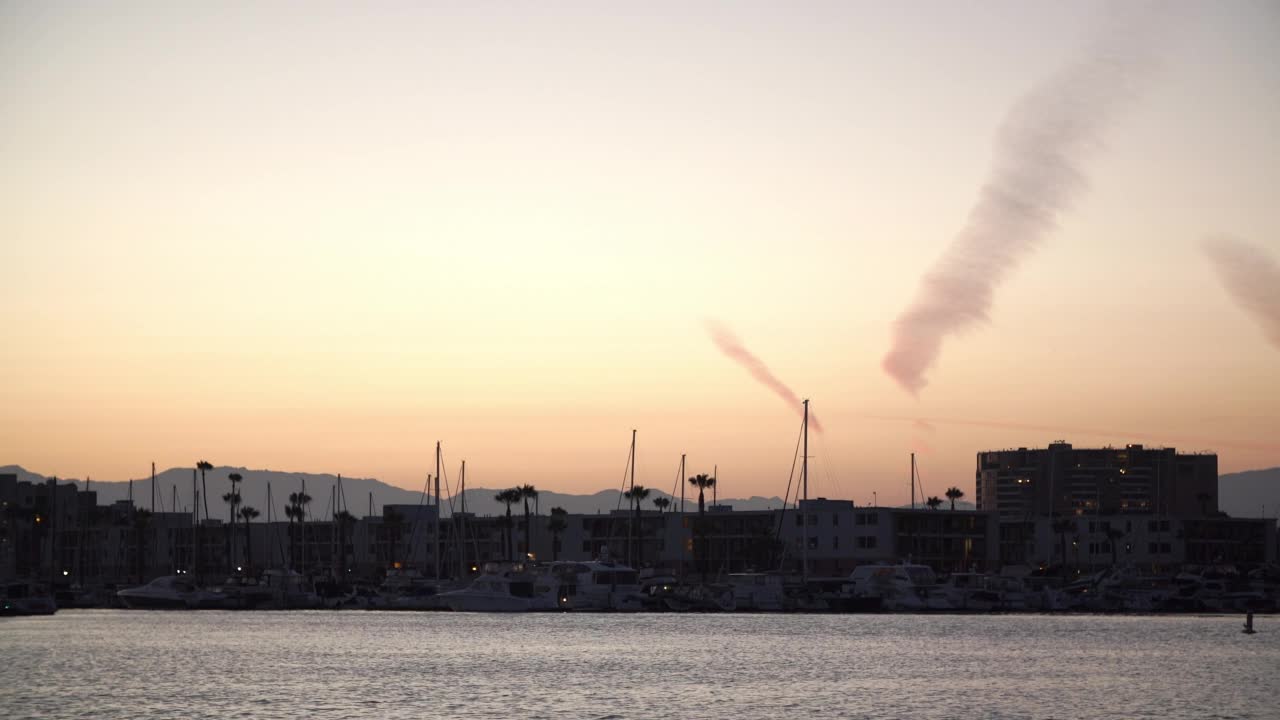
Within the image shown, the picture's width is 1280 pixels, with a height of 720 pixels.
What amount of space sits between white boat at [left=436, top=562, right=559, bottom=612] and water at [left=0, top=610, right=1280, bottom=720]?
9.26 metres

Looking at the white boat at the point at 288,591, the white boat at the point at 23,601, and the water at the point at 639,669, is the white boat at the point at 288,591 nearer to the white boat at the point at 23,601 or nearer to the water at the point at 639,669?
the white boat at the point at 23,601

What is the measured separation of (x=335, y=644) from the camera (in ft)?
371

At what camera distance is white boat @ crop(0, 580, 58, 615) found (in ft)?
479

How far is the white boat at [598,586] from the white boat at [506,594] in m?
1.49

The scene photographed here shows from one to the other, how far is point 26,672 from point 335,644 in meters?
30.2

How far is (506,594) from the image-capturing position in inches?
6122

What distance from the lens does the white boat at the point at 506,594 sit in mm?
154500

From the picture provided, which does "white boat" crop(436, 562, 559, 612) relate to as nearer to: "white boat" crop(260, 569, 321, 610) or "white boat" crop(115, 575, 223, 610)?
"white boat" crop(260, 569, 321, 610)

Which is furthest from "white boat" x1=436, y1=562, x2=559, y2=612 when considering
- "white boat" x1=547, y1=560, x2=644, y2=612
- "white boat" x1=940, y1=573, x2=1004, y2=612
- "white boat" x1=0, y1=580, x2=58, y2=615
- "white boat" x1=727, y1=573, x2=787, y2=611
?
"white boat" x1=940, y1=573, x2=1004, y2=612

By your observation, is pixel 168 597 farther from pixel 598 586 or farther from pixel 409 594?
pixel 598 586

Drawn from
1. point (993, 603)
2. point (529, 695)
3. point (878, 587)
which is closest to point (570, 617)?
point (878, 587)

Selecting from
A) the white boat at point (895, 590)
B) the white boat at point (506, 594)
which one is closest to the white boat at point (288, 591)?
the white boat at point (506, 594)

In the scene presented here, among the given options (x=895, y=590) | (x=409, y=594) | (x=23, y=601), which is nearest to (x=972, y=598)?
(x=895, y=590)

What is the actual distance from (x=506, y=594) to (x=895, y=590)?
4006 centimetres
